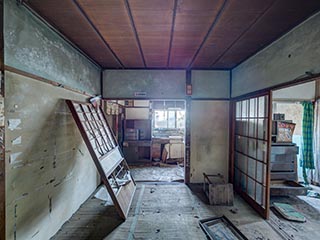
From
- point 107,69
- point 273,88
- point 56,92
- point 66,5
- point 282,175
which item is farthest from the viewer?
point 107,69

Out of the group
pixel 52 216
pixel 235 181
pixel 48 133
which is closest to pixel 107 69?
pixel 48 133

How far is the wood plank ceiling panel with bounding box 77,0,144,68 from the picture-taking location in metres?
1.78

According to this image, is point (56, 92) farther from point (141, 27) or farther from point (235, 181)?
point (235, 181)

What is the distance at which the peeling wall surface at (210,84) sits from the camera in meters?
4.13

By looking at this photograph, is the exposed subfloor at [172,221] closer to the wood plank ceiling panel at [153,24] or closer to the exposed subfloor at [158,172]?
the exposed subfloor at [158,172]

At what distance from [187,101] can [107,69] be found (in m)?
1.94

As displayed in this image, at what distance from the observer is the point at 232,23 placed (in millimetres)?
2129

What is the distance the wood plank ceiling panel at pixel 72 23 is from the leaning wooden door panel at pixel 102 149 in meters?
0.89

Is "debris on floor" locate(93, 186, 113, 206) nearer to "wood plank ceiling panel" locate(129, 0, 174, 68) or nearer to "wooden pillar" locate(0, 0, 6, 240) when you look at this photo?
"wooden pillar" locate(0, 0, 6, 240)

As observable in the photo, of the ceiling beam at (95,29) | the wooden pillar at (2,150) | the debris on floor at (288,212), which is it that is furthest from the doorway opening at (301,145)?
the wooden pillar at (2,150)

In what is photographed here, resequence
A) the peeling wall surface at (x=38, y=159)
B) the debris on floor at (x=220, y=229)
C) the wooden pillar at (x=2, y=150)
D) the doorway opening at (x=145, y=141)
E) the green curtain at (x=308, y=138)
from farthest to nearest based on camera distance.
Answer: the doorway opening at (x=145, y=141), the green curtain at (x=308, y=138), the debris on floor at (x=220, y=229), the peeling wall surface at (x=38, y=159), the wooden pillar at (x=2, y=150)

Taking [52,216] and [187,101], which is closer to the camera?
[52,216]

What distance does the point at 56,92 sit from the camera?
240cm

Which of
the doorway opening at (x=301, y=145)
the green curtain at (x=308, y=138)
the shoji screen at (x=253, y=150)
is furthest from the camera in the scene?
the green curtain at (x=308, y=138)
